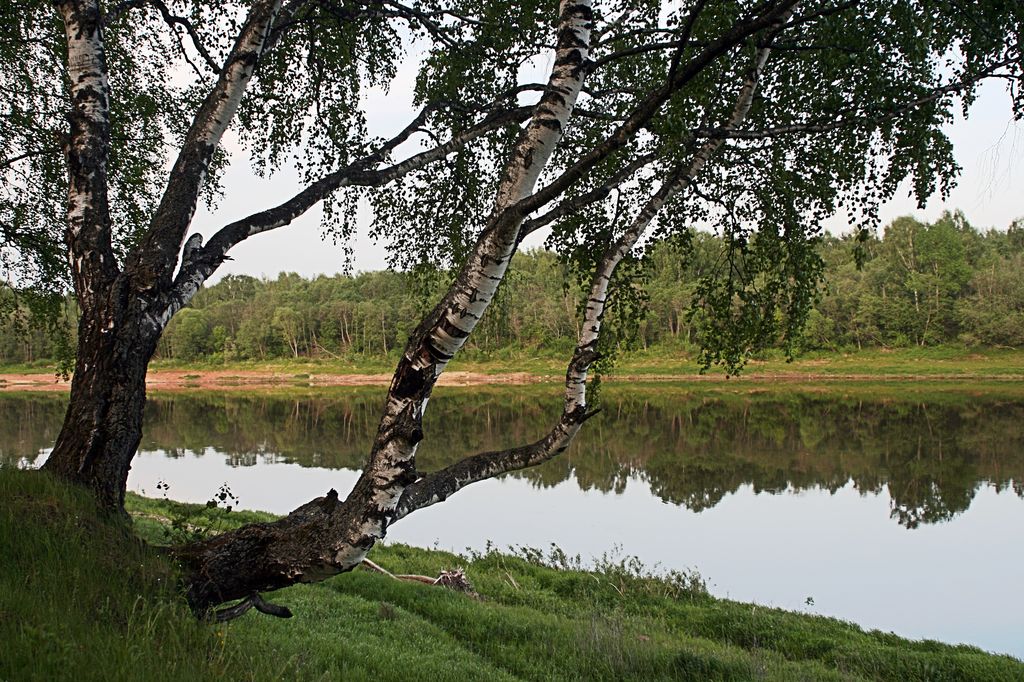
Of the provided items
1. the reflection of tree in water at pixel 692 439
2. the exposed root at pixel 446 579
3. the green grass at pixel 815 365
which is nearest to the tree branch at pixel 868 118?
the exposed root at pixel 446 579

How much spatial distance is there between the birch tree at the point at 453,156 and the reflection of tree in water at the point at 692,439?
363 inches

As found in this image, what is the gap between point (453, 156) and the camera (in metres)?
7.43

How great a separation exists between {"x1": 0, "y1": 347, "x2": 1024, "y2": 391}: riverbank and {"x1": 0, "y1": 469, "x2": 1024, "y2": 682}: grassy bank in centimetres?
4001

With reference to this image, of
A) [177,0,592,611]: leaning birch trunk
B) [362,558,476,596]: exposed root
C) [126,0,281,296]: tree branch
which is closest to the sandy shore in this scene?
[362,558,476,596]: exposed root

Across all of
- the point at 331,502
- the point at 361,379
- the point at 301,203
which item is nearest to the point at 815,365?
the point at 361,379

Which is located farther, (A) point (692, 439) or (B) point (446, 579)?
(A) point (692, 439)

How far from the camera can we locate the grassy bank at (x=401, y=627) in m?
3.13

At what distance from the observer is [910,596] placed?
11.6 metres

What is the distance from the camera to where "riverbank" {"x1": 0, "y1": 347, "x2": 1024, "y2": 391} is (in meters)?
54.4

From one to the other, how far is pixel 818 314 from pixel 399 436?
207 ft

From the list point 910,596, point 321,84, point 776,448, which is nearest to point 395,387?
point 321,84

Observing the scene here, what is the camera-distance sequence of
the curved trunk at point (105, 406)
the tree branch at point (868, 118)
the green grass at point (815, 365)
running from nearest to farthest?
the curved trunk at point (105, 406)
the tree branch at point (868, 118)
the green grass at point (815, 365)

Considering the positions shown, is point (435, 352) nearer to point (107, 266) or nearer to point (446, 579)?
point (107, 266)

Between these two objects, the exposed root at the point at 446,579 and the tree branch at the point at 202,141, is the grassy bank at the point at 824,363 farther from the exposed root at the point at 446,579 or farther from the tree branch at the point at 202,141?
the tree branch at the point at 202,141
